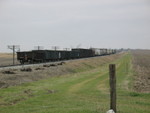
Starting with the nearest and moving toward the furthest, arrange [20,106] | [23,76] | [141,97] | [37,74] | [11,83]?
[20,106]
[141,97]
[11,83]
[23,76]
[37,74]

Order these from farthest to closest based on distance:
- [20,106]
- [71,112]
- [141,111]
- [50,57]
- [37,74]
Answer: [50,57], [37,74], [20,106], [141,111], [71,112]

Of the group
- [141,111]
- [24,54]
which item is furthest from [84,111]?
[24,54]

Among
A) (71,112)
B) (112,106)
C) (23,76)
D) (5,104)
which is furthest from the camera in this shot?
(23,76)

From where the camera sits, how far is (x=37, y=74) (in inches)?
1481

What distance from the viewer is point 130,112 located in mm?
12797

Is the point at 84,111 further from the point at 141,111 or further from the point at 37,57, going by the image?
the point at 37,57

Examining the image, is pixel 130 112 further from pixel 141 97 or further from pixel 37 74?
pixel 37 74

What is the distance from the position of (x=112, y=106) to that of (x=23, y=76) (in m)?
23.7

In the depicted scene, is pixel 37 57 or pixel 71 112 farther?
pixel 37 57

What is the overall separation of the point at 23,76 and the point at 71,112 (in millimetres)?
22311

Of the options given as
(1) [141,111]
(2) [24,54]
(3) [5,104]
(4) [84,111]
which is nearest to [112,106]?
(4) [84,111]

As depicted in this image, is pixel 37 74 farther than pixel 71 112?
Yes

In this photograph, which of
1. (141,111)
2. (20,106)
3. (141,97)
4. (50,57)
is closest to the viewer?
(141,111)

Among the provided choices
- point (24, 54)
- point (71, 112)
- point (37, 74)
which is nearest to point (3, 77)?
point (37, 74)
